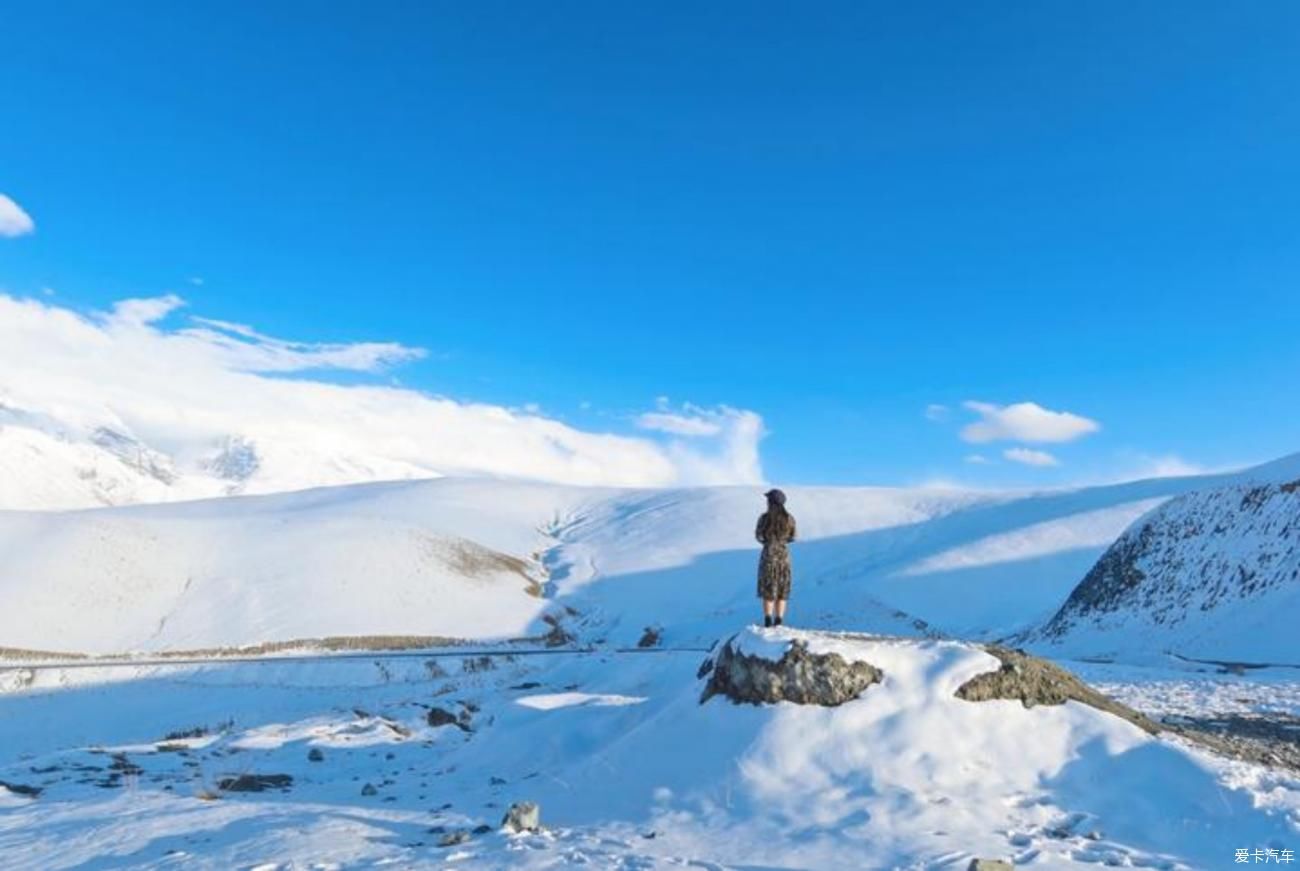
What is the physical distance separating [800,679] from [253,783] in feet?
27.8

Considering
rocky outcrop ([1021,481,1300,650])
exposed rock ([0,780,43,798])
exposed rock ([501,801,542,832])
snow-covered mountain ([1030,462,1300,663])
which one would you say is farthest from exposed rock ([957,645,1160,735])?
rocky outcrop ([1021,481,1300,650])

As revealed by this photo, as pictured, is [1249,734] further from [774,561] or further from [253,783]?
[253,783]

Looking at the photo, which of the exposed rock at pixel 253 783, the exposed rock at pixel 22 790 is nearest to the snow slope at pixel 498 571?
the exposed rock at pixel 22 790

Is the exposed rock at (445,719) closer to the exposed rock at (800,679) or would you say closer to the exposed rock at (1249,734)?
the exposed rock at (800,679)

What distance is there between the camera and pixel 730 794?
1048 centimetres

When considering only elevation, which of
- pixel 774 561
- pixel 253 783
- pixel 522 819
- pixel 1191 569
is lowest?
pixel 253 783

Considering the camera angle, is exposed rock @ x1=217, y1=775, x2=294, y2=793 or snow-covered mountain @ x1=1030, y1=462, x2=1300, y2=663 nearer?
exposed rock @ x1=217, y1=775, x2=294, y2=793

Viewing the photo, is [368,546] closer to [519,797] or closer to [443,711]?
[443,711]

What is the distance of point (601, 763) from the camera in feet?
40.2

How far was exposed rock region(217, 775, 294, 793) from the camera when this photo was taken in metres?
13.3

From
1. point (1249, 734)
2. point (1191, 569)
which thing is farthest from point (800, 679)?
point (1191, 569)

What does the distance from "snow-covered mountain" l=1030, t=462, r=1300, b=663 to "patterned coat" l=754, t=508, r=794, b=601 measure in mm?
24810

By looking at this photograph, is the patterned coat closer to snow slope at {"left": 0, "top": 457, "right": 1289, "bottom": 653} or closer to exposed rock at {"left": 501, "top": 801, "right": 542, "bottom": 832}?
exposed rock at {"left": 501, "top": 801, "right": 542, "bottom": 832}

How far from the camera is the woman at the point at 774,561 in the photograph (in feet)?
50.1
